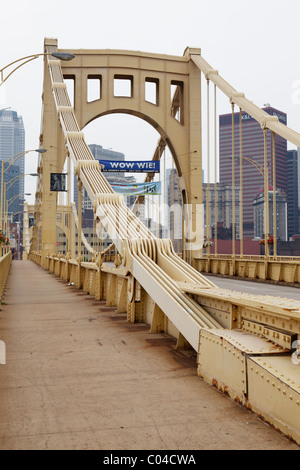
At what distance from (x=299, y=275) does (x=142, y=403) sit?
16.2 m

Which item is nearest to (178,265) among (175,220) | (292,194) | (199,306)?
(199,306)

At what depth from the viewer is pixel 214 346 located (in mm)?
5684

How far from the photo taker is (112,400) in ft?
17.0

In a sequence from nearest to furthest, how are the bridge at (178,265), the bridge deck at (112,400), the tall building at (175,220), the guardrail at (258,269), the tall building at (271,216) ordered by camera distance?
1. the bridge deck at (112,400)
2. the bridge at (178,265)
3. the guardrail at (258,269)
4. the tall building at (175,220)
5. the tall building at (271,216)

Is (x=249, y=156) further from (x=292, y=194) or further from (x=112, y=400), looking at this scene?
(x=112, y=400)

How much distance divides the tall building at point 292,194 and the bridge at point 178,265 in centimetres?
11951

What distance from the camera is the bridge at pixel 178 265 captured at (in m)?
4.77

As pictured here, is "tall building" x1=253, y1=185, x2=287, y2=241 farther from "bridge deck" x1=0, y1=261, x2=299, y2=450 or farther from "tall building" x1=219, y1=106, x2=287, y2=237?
"bridge deck" x1=0, y1=261, x2=299, y2=450

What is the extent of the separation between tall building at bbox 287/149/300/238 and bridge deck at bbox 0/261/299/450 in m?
151

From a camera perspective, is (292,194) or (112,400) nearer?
(112,400)

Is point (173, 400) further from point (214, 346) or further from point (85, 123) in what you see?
point (85, 123)

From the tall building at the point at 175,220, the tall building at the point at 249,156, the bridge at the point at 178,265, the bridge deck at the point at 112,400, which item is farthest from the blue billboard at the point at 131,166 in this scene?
the tall building at the point at 249,156

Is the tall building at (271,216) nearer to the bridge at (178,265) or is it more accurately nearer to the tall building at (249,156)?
the tall building at (249,156)

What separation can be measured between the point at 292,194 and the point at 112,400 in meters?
159
